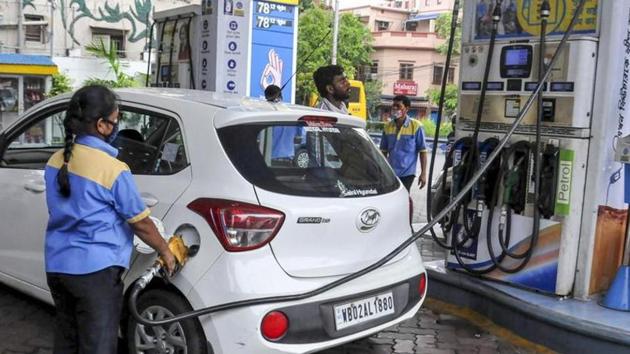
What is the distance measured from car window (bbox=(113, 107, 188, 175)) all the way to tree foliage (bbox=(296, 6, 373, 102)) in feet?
86.1

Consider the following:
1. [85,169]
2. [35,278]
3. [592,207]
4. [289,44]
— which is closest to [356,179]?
[85,169]

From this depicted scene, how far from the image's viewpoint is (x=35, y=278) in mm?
4016

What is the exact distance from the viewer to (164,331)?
3252mm

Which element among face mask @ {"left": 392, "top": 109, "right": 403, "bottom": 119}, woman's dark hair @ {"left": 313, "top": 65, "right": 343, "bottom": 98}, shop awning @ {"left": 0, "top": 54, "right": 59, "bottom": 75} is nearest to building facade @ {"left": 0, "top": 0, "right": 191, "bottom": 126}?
shop awning @ {"left": 0, "top": 54, "right": 59, "bottom": 75}

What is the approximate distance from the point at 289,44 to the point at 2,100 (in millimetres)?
11810

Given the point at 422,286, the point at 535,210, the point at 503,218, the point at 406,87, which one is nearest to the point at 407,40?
the point at 406,87

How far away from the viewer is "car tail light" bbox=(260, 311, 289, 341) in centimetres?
302

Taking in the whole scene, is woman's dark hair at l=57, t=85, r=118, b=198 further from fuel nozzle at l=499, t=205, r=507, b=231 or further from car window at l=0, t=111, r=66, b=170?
fuel nozzle at l=499, t=205, r=507, b=231

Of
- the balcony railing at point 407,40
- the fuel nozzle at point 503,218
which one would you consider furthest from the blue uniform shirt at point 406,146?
the balcony railing at point 407,40

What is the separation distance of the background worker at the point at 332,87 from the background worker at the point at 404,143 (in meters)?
1.55

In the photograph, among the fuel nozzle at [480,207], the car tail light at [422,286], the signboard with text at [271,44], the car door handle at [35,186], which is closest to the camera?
the car tail light at [422,286]

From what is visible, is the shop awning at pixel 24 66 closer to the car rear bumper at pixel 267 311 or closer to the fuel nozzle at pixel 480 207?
the fuel nozzle at pixel 480 207

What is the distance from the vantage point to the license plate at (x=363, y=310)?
128 inches

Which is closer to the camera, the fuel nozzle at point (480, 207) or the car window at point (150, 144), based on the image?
the car window at point (150, 144)
